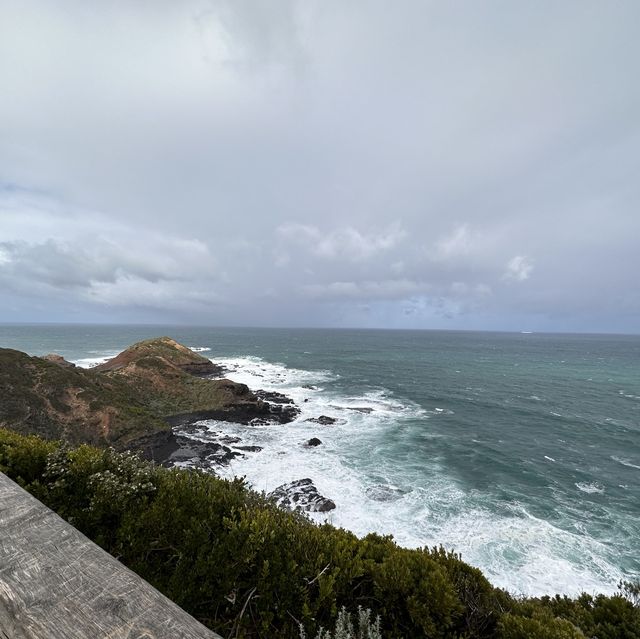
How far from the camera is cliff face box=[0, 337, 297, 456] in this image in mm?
27641

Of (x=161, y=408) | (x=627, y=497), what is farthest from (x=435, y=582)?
(x=161, y=408)

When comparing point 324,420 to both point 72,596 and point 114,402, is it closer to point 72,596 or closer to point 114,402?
point 114,402

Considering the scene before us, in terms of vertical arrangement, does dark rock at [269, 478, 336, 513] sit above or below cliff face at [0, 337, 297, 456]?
below

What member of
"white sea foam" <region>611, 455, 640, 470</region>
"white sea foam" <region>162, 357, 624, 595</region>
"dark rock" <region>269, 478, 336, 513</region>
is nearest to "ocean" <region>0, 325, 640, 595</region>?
"white sea foam" <region>162, 357, 624, 595</region>

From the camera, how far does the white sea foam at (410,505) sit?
1627 centimetres

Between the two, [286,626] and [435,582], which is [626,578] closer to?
[435,582]

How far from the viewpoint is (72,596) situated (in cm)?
193

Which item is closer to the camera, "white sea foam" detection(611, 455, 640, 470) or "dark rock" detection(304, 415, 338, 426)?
"white sea foam" detection(611, 455, 640, 470)

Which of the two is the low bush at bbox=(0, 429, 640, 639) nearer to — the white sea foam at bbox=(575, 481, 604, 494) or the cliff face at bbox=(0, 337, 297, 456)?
the white sea foam at bbox=(575, 481, 604, 494)

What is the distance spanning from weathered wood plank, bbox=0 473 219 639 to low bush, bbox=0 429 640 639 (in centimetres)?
276

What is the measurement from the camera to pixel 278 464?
89.6ft

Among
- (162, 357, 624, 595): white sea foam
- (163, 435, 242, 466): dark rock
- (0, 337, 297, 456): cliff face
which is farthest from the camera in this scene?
(0, 337, 297, 456): cliff face

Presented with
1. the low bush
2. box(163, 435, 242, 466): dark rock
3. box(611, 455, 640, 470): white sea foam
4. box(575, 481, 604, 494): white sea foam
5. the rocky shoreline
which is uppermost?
the low bush

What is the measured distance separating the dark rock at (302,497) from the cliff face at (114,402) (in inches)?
548
